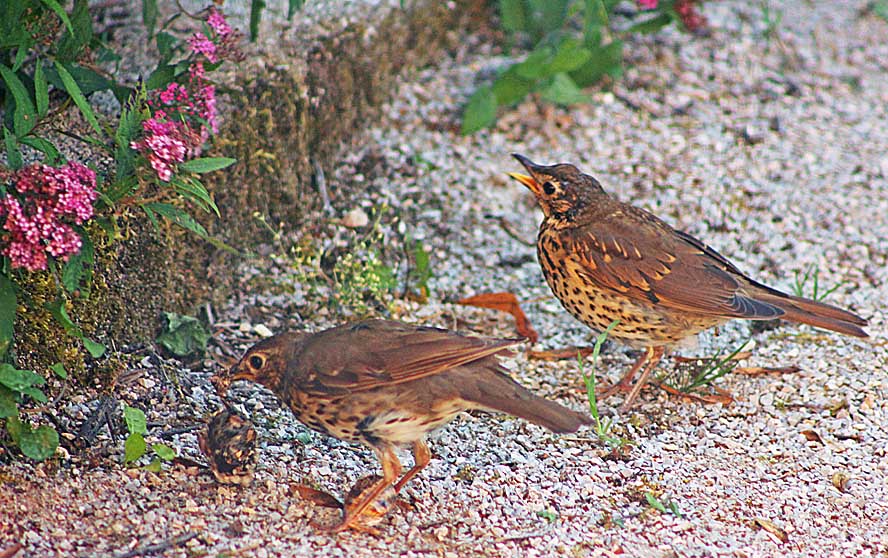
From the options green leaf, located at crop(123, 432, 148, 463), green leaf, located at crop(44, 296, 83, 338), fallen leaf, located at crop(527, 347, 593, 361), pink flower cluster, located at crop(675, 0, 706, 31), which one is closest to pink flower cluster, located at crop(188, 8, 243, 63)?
green leaf, located at crop(44, 296, 83, 338)

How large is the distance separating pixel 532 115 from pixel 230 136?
2.44 m

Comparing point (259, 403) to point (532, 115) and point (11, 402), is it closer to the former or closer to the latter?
point (11, 402)

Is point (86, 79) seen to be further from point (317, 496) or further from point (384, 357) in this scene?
point (317, 496)

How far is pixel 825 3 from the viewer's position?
28.7 ft

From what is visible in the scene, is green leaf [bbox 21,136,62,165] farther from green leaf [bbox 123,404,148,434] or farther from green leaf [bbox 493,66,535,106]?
green leaf [bbox 493,66,535,106]

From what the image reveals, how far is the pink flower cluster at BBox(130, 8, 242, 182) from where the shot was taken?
11.5 feet

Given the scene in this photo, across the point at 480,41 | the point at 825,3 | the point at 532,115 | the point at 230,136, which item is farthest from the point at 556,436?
the point at 825,3

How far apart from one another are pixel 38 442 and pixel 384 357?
48.0 inches

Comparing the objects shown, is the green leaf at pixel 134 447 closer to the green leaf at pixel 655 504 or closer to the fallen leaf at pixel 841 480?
the green leaf at pixel 655 504

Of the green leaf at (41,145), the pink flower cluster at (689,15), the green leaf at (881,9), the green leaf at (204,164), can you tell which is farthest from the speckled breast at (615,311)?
the green leaf at (881,9)

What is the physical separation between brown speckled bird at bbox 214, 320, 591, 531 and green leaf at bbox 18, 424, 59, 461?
825 millimetres

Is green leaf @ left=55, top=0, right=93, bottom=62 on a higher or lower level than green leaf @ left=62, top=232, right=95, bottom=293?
higher

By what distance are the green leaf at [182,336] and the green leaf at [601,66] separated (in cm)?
342

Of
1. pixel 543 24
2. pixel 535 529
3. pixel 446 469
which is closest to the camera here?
pixel 535 529
